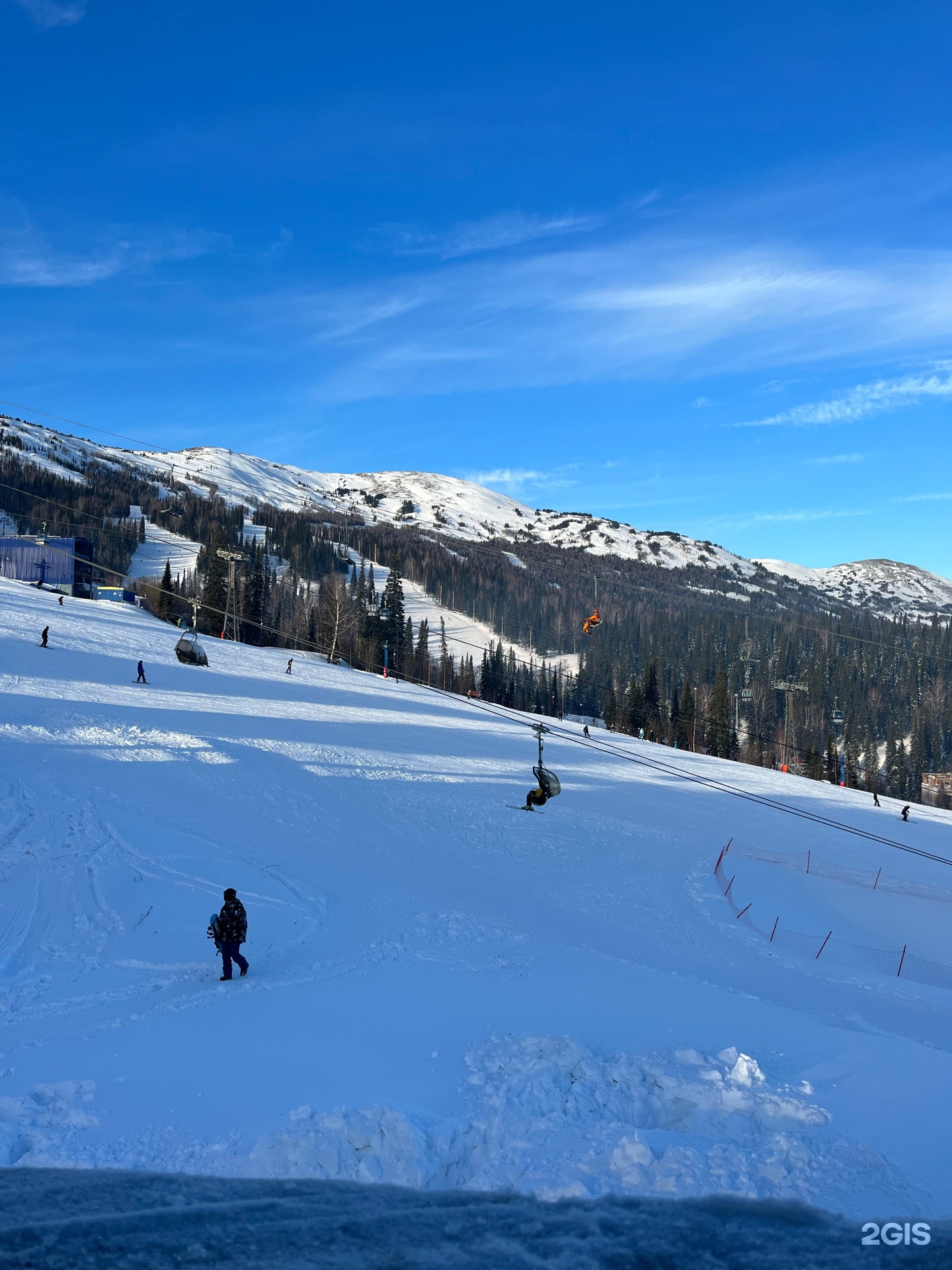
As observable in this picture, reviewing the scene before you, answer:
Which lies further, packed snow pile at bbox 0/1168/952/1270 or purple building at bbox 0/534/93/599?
purple building at bbox 0/534/93/599

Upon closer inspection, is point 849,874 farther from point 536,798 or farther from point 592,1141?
point 592,1141

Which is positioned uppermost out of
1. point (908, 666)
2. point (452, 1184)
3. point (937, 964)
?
point (908, 666)

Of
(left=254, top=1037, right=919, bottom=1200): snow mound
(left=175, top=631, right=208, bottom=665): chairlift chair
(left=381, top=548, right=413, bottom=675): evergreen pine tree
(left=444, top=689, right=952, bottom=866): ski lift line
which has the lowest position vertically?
(left=444, top=689, right=952, bottom=866): ski lift line

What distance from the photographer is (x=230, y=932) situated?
36.2 ft

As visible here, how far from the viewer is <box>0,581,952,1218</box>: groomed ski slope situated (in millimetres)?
7441

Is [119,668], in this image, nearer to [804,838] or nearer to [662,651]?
[804,838]

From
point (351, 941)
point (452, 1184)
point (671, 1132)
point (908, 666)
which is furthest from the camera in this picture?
point (908, 666)

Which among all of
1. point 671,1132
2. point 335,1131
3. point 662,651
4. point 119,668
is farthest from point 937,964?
point 662,651

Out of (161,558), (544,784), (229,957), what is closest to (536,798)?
(544,784)

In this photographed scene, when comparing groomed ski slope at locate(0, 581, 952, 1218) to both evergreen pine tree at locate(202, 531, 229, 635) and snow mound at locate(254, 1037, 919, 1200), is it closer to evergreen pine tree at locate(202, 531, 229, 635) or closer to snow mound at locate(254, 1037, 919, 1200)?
snow mound at locate(254, 1037, 919, 1200)

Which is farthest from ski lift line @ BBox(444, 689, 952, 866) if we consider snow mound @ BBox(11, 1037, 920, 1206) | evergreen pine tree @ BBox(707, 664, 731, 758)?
evergreen pine tree @ BBox(707, 664, 731, 758)

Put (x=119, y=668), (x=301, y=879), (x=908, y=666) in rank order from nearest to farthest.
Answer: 1. (x=301, y=879)
2. (x=119, y=668)
3. (x=908, y=666)

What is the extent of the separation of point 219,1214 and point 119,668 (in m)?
37.5

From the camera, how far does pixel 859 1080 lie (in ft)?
31.5
